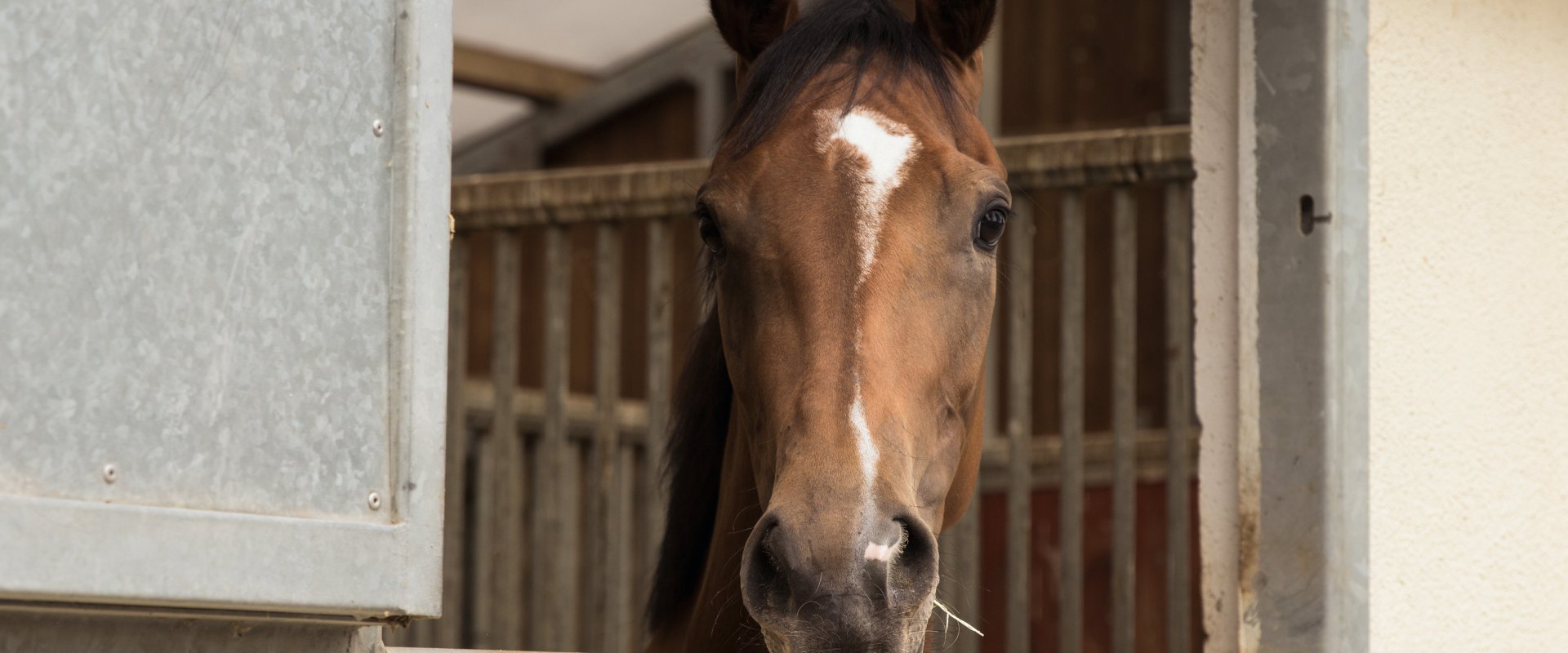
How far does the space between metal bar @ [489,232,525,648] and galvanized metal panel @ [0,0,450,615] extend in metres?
2.58

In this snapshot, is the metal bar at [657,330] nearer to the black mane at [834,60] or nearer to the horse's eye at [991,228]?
the black mane at [834,60]

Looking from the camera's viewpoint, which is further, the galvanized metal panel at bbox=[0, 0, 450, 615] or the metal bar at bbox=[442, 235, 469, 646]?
the metal bar at bbox=[442, 235, 469, 646]

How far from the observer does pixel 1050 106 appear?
7.57 m

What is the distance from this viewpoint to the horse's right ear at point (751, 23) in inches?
102

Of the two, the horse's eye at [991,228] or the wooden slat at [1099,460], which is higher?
the horse's eye at [991,228]

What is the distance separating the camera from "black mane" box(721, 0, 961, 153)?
2268 mm

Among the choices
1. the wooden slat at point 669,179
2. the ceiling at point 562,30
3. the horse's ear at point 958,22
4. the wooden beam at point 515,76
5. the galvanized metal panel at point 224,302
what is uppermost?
the ceiling at point 562,30

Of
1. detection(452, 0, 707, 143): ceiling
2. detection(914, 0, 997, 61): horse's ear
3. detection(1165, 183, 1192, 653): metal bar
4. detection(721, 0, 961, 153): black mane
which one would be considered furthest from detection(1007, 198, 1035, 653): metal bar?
detection(452, 0, 707, 143): ceiling

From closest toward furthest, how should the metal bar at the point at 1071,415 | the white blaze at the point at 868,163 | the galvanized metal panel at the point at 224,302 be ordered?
the galvanized metal panel at the point at 224,302, the white blaze at the point at 868,163, the metal bar at the point at 1071,415

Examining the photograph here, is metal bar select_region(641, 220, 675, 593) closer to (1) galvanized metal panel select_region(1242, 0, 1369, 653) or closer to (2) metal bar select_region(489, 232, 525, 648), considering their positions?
(2) metal bar select_region(489, 232, 525, 648)
